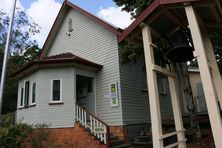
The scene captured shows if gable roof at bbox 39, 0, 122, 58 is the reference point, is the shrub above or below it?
below

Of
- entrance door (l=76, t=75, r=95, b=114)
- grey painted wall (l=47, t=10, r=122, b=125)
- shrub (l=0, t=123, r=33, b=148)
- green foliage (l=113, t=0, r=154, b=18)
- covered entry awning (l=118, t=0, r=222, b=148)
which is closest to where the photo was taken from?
covered entry awning (l=118, t=0, r=222, b=148)

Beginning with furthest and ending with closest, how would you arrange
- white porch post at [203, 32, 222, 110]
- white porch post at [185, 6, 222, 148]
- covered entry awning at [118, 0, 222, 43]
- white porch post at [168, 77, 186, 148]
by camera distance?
1. white porch post at [168, 77, 186, 148]
2. white porch post at [203, 32, 222, 110]
3. covered entry awning at [118, 0, 222, 43]
4. white porch post at [185, 6, 222, 148]

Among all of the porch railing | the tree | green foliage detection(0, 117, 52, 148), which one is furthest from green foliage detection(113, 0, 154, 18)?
the tree

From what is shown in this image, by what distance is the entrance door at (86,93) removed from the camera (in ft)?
40.6

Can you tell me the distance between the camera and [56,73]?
38.0 ft

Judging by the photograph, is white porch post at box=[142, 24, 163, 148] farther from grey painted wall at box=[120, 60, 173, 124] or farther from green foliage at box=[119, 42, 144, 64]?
grey painted wall at box=[120, 60, 173, 124]

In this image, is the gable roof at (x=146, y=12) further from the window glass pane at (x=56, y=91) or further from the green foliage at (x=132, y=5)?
the window glass pane at (x=56, y=91)

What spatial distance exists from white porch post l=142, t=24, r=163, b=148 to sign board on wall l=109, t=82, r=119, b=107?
7.02 metres

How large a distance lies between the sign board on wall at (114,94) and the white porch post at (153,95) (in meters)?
7.02

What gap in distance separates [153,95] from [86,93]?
9.24 m

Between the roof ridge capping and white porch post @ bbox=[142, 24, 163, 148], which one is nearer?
white porch post @ bbox=[142, 24, 163, 148]

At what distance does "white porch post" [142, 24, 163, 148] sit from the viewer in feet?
12.6

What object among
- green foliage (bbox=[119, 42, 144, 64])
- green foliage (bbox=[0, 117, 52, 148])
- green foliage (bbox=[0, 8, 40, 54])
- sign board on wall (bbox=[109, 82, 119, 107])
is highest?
green foliage (bbox=[0, 8, 40, 54])

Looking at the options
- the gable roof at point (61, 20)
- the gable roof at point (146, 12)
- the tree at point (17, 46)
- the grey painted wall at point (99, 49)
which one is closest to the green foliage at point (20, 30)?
the tree at point (17, 46)
